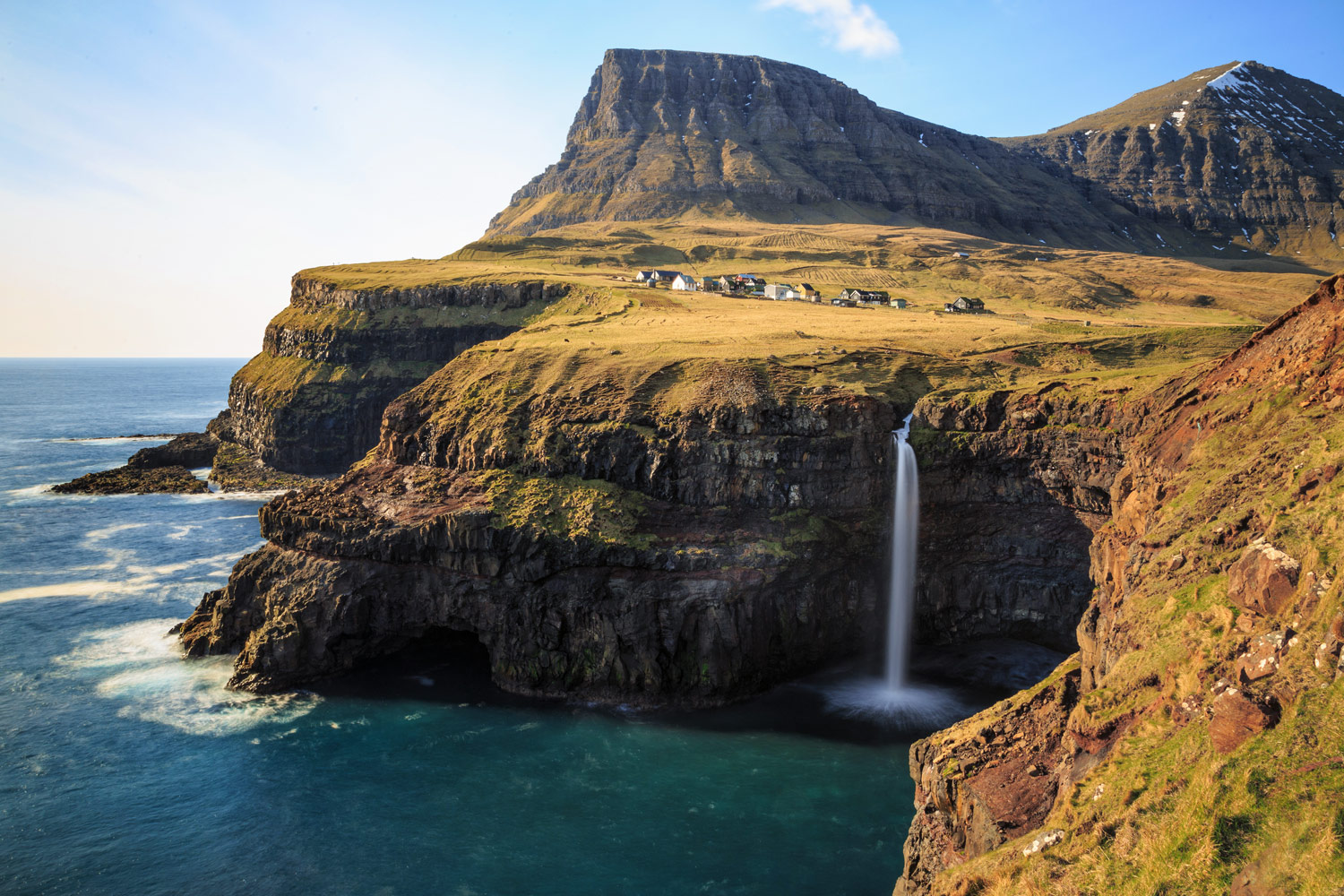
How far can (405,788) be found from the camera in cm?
4703

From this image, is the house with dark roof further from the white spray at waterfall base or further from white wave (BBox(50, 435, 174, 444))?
white wave (BBox(50, 435, 174, 444))

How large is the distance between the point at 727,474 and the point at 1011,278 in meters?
114

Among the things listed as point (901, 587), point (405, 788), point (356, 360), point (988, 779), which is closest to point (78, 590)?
point (405, 788)

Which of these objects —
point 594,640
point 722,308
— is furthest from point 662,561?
point 722,308

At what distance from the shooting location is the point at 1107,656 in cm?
2997

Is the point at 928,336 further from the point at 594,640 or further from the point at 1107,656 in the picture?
the point at 1107,656

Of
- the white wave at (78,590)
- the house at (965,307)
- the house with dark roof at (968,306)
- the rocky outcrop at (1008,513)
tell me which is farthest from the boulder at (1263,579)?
the house with dark roof at (968,306)

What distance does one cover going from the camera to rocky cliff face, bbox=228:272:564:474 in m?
128

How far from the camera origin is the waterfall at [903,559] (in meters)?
61.7

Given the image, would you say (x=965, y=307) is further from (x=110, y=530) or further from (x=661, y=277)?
(x=110, y=530)

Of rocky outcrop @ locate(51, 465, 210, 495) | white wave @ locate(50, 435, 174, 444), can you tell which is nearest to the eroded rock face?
rocky outcrop @ locate(51, 465, 210, 495)

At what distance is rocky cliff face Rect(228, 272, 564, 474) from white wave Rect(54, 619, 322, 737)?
206 feet

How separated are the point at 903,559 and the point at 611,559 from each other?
21.9 meters

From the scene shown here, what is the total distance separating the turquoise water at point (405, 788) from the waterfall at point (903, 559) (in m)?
8.67
